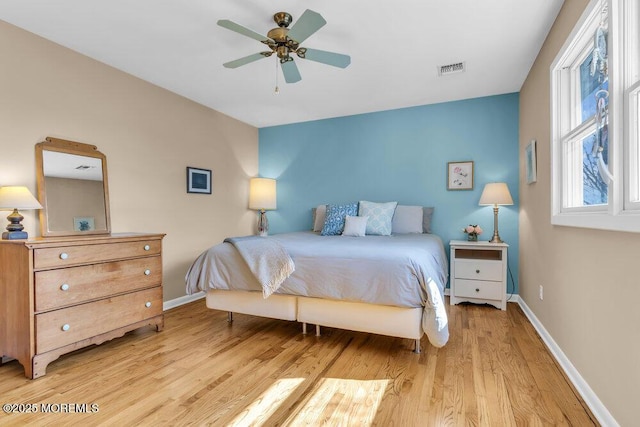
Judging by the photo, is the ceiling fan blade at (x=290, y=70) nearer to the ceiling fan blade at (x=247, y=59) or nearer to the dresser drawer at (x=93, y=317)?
the ceiling fan blade at (x=247, y=59)

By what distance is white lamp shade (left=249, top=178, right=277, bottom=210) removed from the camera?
4.63 m

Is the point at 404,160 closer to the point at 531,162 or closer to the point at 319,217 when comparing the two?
the point at 319,217

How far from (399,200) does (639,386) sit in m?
3.06

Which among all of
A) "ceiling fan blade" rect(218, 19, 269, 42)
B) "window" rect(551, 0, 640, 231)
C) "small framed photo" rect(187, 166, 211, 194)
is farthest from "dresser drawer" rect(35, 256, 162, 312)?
"window" rect(551, 0, 640, 231)

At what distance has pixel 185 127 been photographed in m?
3.68

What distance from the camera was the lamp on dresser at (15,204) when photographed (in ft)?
6.64

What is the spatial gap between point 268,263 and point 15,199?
1.70 meters

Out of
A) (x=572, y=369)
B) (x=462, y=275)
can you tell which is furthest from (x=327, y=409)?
(x=462, y=275)

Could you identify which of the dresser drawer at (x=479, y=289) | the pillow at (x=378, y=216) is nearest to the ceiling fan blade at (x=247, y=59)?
the pillow at (x=378, y=216)

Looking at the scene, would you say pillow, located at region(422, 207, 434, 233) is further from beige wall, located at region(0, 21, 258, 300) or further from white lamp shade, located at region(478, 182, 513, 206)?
beige wall, located at region(0, 21, 258, 300)

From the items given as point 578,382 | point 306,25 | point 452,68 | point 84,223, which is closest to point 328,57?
point 306,25

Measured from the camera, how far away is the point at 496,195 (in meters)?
3.35

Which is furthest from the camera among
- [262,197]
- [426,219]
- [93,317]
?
[262,197]

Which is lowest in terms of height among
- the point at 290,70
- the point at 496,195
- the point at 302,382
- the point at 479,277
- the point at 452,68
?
the point at 302,382
